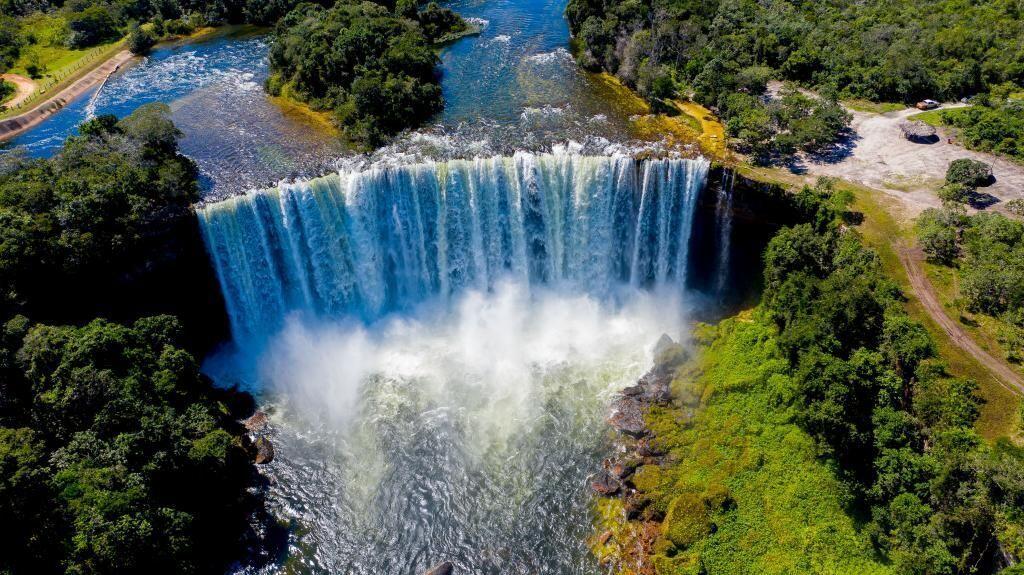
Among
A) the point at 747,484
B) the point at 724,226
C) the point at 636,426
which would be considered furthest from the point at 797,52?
the point at 747,484

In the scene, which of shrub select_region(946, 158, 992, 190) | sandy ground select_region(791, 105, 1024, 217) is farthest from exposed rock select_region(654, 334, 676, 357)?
shrub select_region(946, 158, 992, 190)

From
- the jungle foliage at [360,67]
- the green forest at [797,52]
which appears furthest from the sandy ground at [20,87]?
the green forest at [797,52]

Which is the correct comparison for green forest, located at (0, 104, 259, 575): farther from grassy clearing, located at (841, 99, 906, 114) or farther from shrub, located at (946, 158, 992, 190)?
grassy clearing, located at (841, 99, 906, 114)

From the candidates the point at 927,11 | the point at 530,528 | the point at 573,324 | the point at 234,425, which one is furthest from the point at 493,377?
the point at 927,11

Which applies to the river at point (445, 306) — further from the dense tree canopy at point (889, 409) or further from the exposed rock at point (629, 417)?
the dense tree canopy at point (889, 409)

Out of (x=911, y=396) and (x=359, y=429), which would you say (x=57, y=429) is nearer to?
(x=359, y=429)

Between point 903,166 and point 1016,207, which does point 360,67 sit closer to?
point 903,166
